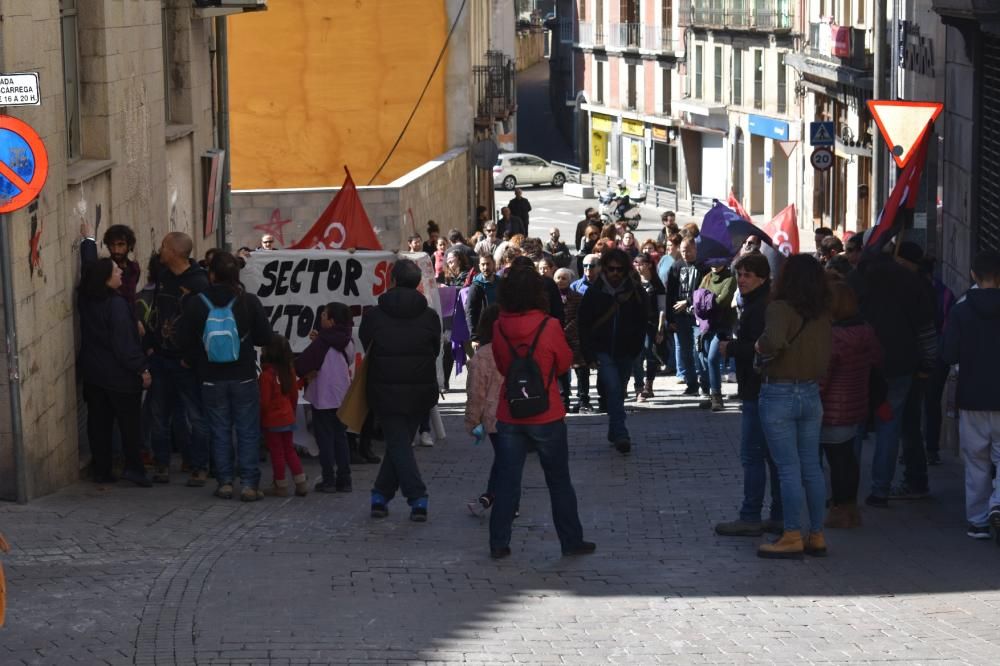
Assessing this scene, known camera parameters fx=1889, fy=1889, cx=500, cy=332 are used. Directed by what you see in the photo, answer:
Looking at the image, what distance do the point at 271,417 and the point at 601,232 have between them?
1156cm

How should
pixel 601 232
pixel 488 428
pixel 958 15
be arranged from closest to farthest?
pixel 488 428, pixel 958 15, pixel 601 232

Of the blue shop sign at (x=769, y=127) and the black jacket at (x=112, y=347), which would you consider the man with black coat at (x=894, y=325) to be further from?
the blue shop sign at (x=769, y=127)

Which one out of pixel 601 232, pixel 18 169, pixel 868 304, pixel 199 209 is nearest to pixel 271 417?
pixel 18 169

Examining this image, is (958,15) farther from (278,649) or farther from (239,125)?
(239,125)

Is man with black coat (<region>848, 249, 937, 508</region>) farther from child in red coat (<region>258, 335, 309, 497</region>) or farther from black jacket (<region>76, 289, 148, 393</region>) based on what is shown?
black jacket (<region>76, 289, 148, 393</region>)

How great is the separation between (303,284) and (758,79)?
4934 centimetres

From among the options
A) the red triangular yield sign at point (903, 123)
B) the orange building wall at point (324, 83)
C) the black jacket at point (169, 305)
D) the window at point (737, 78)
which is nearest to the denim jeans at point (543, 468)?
the black jacket at point (169, 305)

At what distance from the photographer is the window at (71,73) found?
13688mm

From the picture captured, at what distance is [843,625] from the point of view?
8.71 meters

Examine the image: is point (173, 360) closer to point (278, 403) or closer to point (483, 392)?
point (278, 403)

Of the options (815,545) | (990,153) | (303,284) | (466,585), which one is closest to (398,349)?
(466,585)

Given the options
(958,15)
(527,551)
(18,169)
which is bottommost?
(527,551)

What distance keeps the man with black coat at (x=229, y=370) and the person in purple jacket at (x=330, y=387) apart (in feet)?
2.00

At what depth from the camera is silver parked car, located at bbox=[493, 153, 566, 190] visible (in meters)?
68.6
